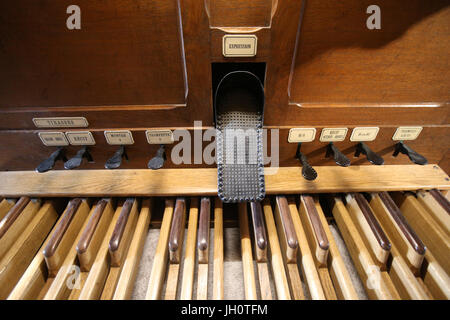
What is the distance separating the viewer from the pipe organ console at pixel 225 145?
0.77 meters

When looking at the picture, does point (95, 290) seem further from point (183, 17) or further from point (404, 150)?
point (404, 150)

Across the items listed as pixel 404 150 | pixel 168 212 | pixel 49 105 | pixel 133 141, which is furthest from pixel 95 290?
pixel 404 150

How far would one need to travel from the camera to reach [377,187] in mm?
985

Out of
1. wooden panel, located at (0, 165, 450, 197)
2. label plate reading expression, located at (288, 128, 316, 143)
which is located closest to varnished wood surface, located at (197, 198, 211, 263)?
wooden panel, located at (0, 165, 450, 197)

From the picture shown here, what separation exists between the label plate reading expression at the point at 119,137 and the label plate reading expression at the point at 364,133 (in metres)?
1.01

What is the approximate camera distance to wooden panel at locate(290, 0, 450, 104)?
31.0 inches

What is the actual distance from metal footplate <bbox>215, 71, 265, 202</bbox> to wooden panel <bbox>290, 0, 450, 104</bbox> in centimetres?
18

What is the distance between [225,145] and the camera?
36.6 inches

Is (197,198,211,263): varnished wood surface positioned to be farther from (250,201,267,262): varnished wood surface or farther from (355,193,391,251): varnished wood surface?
(355,193,391,251): varnished wood surface

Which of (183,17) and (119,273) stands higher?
(183,17)

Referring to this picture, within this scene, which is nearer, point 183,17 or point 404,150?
point 183,17

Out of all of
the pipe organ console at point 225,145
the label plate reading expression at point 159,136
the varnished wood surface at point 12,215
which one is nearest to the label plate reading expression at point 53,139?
the pipe organ console at point 225,145

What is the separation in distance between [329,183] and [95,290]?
1.00 m

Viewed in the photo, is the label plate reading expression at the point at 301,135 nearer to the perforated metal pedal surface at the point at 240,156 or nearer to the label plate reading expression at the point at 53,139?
the perforated metal pedal surface at the point at 240,156
